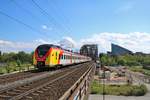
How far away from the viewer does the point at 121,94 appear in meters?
51.7

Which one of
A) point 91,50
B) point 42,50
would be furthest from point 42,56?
point 91,50

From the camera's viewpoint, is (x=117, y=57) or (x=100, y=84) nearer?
(x=100, y=84)

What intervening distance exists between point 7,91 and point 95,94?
3640 centimetres

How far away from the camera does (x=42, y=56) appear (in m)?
30.0

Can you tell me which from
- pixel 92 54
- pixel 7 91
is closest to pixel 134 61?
pixel 92 54

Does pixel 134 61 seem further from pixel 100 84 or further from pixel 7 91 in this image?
pixel 7 91

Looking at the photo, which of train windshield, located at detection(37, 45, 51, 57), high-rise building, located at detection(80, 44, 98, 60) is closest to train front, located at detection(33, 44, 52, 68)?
train windshield, located at detection(37, 45, 51, 57)

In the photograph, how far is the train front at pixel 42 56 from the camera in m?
29.8

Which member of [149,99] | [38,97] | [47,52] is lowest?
[149,99]

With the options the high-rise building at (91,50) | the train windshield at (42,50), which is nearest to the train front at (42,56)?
the train windshield at (42,50)

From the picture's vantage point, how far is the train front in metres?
29.8

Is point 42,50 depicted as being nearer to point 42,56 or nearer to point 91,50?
point 42,56

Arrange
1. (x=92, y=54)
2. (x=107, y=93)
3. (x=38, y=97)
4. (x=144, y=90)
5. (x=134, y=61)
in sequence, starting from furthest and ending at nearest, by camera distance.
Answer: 1. (x=92, y=54)
2. (x=134, y=61)
3. (x=144, y=90)
4. (x=107, y=93)
5. (x=38, y=97)

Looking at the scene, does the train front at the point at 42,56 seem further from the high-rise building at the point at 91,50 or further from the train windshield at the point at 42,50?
the high-rise building at the point at 91,50
